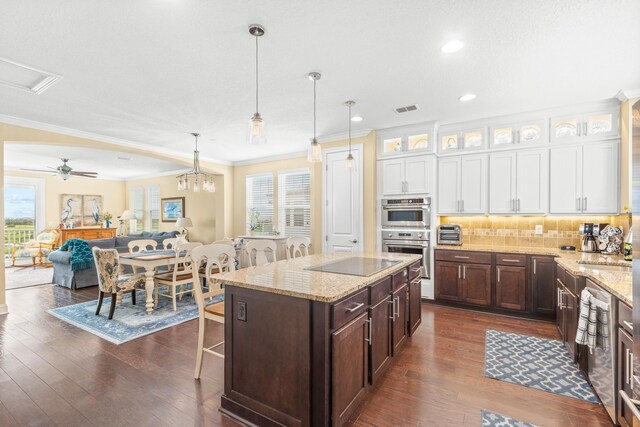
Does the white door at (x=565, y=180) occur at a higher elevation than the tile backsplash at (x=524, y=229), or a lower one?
higher

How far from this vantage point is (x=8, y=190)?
8.41 m

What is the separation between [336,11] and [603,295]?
270 cm

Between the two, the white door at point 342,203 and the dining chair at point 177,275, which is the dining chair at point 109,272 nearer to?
the dining chair at point 177,275

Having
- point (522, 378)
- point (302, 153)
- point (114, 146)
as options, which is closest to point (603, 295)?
point (522, 378)

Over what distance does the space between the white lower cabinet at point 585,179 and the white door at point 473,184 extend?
80 centimetres

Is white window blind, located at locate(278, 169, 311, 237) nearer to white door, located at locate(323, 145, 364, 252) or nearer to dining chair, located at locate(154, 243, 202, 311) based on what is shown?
white door, located at locate(323, 145, 364, 252)

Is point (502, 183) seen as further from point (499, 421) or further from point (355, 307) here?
point (355, 307)

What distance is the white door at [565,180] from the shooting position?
12.6ft

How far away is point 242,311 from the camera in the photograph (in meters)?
1.97

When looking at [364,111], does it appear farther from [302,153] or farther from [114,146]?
[114,146]

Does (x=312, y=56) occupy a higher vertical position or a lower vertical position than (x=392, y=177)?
higher

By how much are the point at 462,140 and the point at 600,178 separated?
1732 millimetres

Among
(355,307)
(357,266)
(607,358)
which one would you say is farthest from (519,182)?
(355,307)

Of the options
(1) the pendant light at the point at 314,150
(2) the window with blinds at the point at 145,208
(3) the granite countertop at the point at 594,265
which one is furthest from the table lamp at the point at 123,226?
(3) the granite countertop at the point at 594,265
